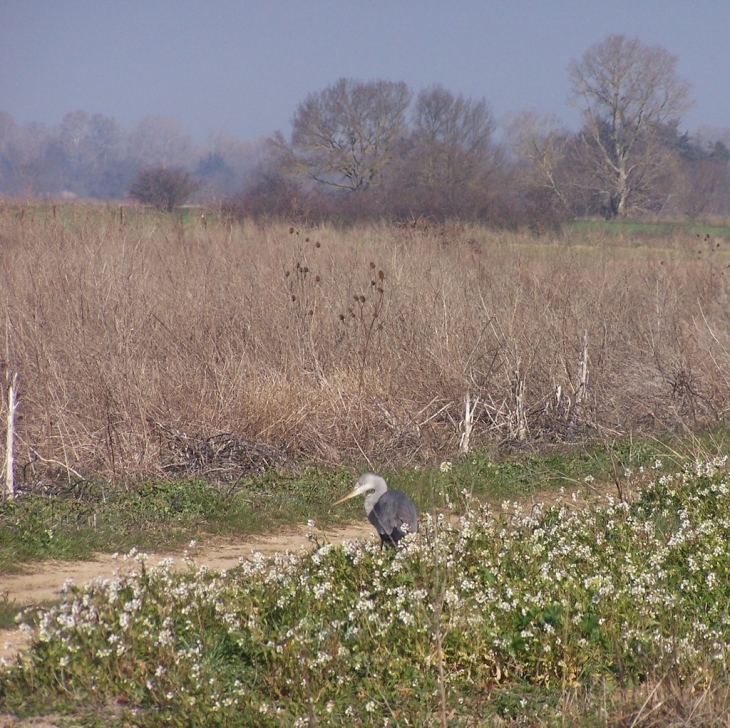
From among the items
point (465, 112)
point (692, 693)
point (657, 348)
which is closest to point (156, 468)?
point (692, 693)

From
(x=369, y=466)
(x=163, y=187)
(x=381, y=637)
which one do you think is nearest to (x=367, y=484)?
(x=381, y=637)

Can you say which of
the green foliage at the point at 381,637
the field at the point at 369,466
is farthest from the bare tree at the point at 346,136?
the green foliage at the point at 381,637

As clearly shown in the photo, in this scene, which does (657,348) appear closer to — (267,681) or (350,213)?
(267,681)

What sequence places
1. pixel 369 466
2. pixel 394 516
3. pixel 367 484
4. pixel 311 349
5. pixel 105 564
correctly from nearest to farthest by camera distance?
pixel 394 516
pixel 105 564
pixel 367 484
pixel 369 466
pixel 311 349

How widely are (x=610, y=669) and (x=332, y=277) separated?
9.25 meters

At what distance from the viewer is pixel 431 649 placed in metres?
4.12

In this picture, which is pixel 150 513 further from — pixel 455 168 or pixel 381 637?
pixel 455 168

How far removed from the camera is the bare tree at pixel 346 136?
38844mm

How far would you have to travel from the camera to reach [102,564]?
20.2 ft

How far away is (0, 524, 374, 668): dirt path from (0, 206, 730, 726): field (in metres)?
0.21

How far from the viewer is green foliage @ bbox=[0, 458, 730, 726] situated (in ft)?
12.6

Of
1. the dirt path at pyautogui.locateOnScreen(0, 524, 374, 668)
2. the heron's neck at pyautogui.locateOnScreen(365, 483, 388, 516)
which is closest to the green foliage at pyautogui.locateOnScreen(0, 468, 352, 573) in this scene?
the dirt path at pyautogui.locateOnScreen(0, 524, 374, 668)

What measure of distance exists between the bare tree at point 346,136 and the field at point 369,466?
71.4 ft

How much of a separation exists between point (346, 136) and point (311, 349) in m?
31.2
